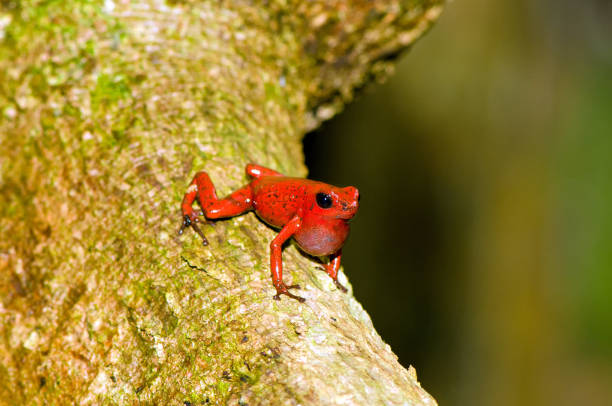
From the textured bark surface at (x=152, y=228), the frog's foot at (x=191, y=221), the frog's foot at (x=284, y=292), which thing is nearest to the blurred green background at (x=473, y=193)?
the textured bark surface at (x=152, y=228)

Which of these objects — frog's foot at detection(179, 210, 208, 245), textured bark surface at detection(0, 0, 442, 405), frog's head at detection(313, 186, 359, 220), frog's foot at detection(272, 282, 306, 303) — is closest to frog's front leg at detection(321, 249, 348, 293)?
textured bark surface at detection(0, 0, 442, 405)

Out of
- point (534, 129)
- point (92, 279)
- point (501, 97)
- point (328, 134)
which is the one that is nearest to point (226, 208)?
point (92, 279)

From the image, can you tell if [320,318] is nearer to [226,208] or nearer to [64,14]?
[226,208]

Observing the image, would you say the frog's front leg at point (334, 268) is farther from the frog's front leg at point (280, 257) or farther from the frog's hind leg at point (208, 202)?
the frog's hind leg at point (208, 202)

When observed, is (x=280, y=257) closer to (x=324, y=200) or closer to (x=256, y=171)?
(x=324, y=200)

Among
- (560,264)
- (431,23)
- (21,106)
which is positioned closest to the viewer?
(21,106)
